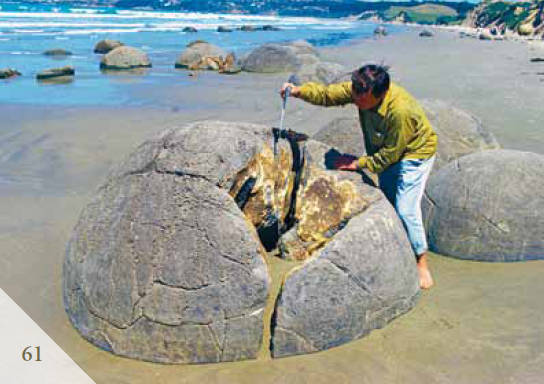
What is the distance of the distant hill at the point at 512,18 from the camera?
4469cm

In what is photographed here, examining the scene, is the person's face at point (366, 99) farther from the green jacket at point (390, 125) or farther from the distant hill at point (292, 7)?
the distant hill at point (292, 7)

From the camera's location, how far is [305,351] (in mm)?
3498

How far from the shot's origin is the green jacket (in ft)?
13.4

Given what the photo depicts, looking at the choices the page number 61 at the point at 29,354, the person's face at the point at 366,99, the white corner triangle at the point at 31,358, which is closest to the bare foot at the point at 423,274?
the person's face at the point at 366,99

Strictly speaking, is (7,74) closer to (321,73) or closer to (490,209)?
(321,73)

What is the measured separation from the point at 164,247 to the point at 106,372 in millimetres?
813

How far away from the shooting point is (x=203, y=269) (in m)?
3.43

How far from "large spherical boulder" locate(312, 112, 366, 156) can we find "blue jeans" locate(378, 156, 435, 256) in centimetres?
147

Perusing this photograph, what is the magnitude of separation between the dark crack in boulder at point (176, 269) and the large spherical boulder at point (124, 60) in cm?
1584

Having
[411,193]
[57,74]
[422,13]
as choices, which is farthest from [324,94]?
[422,13]

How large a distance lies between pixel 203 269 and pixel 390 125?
1.75 m

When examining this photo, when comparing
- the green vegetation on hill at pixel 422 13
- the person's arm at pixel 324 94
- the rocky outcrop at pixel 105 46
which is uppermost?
the person's arm at pixel 324 94

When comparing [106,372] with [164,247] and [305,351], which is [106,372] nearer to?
[164,247]

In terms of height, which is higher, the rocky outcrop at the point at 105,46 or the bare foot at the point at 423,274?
the bare foot at the point at 423,274
